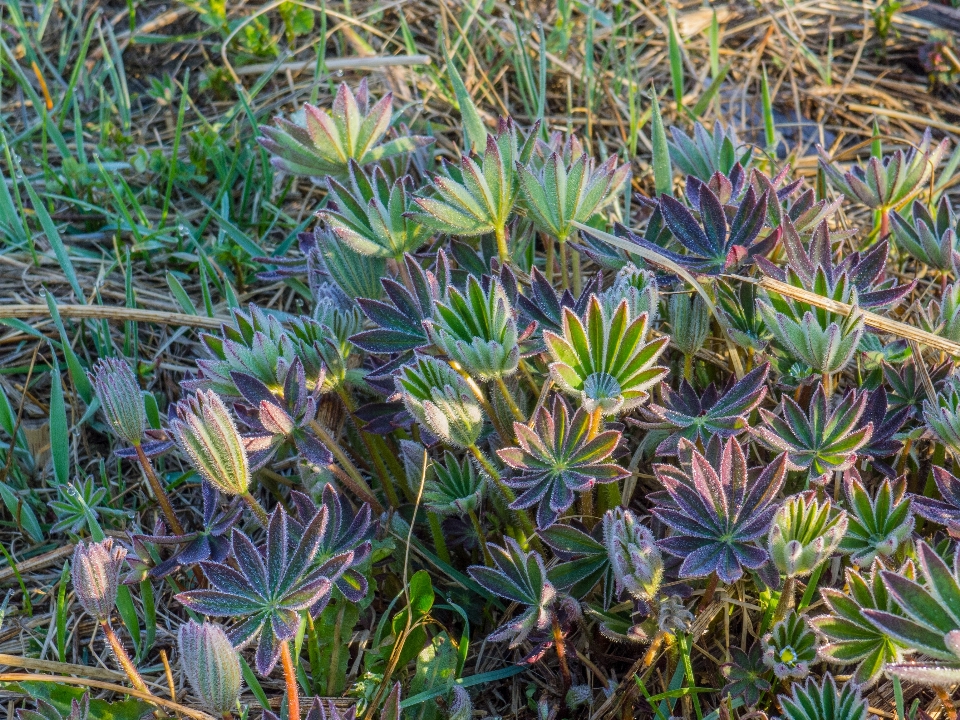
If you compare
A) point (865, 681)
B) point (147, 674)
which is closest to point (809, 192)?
point (865, 681)

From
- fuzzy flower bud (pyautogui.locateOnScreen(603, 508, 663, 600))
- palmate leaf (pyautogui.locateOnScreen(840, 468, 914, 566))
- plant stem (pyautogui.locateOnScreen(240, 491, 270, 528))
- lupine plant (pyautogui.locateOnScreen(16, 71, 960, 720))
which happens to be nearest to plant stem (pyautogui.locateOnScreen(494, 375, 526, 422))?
lupine plant (pyautogui.locateOnScreen(16, 71, 960, 720))

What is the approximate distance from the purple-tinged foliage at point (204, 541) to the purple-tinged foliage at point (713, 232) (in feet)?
3.38

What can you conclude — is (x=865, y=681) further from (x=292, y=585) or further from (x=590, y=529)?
(x=292, y=585)

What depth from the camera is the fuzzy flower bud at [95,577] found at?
5.30 ft

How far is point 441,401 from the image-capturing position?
1640 mm

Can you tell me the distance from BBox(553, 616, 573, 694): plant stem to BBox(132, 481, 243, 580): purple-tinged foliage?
2.09ft

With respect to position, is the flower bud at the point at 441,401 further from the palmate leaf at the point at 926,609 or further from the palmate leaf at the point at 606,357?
the palmate leaf at the point at 926,609

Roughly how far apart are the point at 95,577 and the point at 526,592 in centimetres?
76

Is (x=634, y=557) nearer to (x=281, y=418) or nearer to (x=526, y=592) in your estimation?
(x=526, y=592)

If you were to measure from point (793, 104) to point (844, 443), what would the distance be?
1926mm

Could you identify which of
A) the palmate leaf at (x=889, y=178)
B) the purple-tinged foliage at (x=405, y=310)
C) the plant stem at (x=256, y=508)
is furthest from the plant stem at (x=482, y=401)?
the palmate leaf at (x=889, y=178)

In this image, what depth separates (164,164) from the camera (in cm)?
296

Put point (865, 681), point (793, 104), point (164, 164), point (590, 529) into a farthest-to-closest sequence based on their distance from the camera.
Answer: point (793, 104), point (164, 164), point (590, 529), point (865, 681)

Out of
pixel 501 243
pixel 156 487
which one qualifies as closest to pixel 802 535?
pixel 501 243
